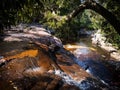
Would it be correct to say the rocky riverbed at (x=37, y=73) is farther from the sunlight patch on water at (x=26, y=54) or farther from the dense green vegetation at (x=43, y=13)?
the dense green vegetation at (x=43, y=13)

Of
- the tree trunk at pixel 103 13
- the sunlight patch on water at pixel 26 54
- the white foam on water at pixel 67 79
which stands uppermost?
the tree trunk at pixel 103 13

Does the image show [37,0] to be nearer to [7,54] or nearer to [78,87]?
[78,87]

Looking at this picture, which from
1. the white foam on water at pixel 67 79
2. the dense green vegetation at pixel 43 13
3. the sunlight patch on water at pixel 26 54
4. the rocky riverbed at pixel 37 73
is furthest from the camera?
the sunlight patch on water at pixel 26 54

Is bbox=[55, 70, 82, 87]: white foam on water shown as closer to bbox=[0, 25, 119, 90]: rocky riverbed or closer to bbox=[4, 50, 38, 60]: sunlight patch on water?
bbox=[0, 25, 119, 90]: rocky riverbed

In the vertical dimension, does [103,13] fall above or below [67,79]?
above

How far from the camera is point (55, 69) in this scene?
918 centimetres

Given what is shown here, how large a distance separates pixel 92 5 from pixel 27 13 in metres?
3.04

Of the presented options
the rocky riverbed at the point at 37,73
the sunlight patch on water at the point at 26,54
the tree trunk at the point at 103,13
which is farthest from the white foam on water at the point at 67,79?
the tree trunk at the point at 103,13

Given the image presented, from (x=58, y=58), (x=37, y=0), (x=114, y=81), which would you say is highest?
(x=37, y=0)

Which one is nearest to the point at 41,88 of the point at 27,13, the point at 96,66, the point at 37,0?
the point at 27,13

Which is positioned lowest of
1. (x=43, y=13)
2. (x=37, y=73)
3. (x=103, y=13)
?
(x=37, y=73)

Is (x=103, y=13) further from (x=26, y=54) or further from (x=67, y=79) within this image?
(x=26, y=54)

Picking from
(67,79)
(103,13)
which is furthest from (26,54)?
(103,13)

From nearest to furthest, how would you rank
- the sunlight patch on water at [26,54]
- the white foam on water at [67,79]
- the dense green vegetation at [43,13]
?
the dense green vegetation at [43,13]
the white foam on water at [67,79]
the sunlight patch on water at [26,54]
